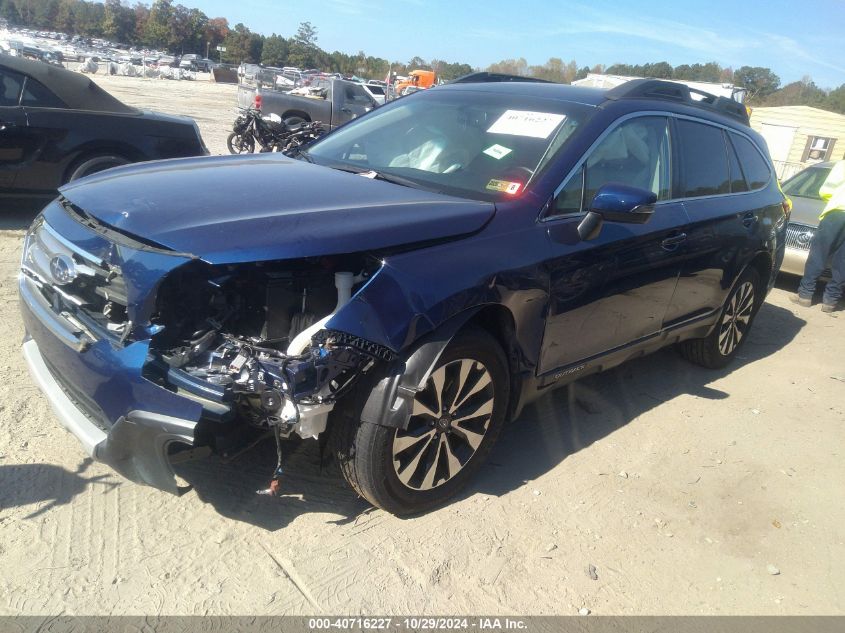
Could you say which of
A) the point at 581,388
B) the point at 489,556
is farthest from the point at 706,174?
the point at 489,556

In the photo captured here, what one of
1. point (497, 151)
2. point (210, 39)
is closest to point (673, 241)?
point (497, 151)

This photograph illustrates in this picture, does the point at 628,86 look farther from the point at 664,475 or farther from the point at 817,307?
the point at 817,307

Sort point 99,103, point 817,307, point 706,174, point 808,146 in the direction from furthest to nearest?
point 808,146
point 817,307
point 99,103
point 706,174

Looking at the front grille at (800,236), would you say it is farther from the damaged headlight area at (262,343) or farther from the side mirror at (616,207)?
the damaged headlight area at (262,343)

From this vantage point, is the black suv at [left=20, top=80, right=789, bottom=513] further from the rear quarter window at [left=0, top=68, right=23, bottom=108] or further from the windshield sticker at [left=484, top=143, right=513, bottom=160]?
the rear quarter window at [left=0, top=68, right=23, bottom=108]

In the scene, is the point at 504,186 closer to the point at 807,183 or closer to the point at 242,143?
the point at 807,183

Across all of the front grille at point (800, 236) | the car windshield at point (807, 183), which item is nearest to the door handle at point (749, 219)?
the front grille at point (800, 236)

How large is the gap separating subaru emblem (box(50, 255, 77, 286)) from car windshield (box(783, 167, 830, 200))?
8.96 m

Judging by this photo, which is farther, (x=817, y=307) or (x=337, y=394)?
(x=817, y=307)

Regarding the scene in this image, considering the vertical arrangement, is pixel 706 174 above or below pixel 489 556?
above

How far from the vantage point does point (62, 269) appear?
2750 millimetres

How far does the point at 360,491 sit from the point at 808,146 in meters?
32.6

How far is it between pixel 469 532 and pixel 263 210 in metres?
1.63

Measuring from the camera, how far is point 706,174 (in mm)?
4418
